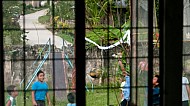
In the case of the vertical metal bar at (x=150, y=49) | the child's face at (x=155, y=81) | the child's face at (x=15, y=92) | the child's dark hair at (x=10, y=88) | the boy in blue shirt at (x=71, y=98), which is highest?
the vertical metal bar at (x=150, y=49)

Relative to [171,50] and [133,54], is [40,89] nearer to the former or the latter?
[133,54]

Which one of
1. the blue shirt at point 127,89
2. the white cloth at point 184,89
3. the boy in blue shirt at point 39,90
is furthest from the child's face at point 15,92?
the white cloth at point 184,89

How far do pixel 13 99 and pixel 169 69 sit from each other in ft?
5.10

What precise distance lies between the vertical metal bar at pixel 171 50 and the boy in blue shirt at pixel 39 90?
1163mm

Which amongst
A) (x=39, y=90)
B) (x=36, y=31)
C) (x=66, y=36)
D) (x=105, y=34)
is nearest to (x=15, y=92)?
(x=39, y=90)

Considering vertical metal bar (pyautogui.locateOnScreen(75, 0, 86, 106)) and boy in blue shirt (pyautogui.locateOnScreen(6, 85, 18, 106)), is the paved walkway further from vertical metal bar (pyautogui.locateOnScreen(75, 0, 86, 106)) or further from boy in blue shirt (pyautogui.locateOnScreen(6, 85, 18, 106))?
boy in blue shirt (pyautogui.locateOnScreen(6, 85, 18, 106))

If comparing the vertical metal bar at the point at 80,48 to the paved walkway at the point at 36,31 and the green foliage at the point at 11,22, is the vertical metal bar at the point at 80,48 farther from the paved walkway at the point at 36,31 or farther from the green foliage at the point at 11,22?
the green foliage at the point at 11,22

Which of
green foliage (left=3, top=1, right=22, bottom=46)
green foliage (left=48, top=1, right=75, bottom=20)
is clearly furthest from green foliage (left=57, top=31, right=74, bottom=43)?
green foliage (left=3, top=1, right=22, bottom=46)

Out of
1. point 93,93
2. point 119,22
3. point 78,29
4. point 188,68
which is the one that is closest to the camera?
point 78,29

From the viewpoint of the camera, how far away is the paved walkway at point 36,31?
471 cm

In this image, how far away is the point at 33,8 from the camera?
15.3 ft

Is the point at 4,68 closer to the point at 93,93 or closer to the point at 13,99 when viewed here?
the point at 13,99

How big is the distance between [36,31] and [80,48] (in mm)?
524

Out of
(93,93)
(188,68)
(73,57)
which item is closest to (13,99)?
(73,57)
